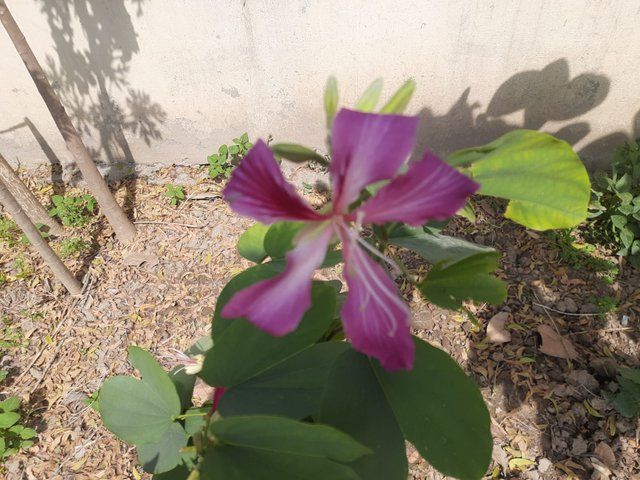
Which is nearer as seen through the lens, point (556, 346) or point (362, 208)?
point (362, 208)

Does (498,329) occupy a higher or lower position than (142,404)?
lower

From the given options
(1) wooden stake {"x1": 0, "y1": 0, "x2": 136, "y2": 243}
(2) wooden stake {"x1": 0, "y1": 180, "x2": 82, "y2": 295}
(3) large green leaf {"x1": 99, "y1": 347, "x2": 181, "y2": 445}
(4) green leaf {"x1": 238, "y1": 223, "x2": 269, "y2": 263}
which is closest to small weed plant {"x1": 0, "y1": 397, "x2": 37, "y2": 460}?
(2) wooden stake {"x1": 0, "y1": 180, "x2": 82, "y2": 295}

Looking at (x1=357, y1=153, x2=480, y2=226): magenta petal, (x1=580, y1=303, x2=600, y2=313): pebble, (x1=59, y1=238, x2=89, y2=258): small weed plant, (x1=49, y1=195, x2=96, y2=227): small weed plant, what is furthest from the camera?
(x1=49, y1=195, x2=96, y2=227): small weed plant

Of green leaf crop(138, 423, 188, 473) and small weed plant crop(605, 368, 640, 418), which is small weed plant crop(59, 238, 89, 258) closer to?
green leaf crop(138, 423, 188, 473)

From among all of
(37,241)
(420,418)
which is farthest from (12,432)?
(420,418)

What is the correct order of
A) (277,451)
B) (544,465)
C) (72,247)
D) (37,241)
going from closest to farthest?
(277,451), (544,465), (37,241), (72,247)

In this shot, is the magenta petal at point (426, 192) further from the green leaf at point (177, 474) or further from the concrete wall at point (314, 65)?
the concrete wall at point (314, 65)

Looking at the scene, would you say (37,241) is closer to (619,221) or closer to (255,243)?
(255,243)
